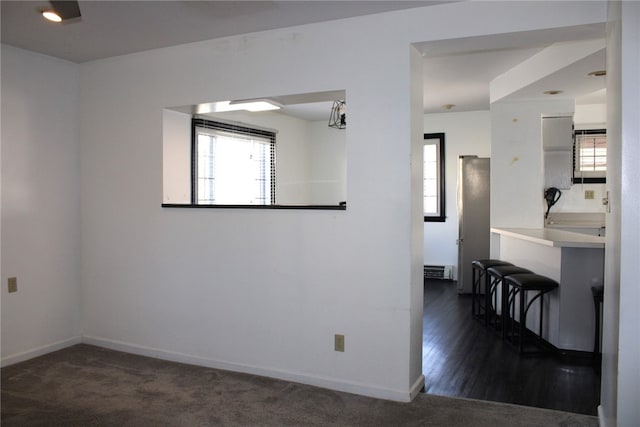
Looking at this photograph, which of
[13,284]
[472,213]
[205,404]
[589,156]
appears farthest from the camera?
[589,156]

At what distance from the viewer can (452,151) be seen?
22.6ft

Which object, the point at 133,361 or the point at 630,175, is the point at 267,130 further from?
the point at 630,175

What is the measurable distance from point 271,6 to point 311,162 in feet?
3.83

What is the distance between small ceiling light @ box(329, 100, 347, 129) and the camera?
328 centimetres

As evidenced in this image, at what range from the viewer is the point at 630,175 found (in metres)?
1.95

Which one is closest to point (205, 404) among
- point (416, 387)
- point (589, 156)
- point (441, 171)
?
point (416, 387)

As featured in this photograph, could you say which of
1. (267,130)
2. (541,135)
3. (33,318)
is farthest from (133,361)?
(541,135)

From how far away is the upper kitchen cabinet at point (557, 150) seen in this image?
499 centimetres

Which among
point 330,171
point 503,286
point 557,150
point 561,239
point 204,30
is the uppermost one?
point 204,30

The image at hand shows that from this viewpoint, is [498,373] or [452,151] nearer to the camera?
[498,373]

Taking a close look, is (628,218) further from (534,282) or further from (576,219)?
(576,219)

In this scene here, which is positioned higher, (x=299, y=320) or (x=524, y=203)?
(x=524, y=203)

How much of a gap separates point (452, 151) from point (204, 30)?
14.8 feet

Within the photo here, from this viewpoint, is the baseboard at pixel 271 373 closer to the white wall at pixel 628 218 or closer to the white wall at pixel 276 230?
the white wall at pixel 276 230
